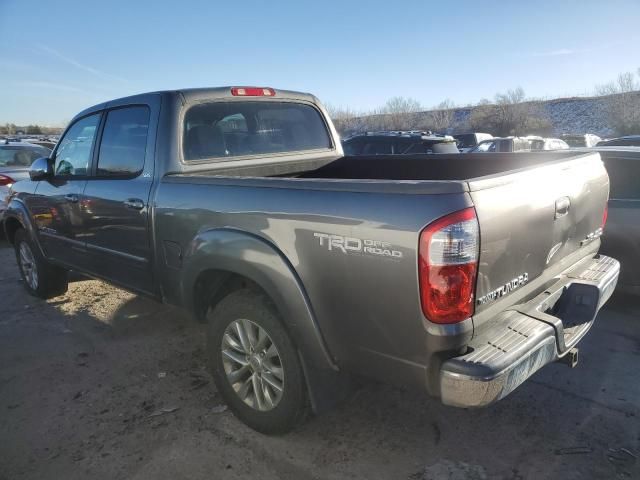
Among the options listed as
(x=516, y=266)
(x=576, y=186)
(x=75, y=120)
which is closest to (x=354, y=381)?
(x=516, y=266)

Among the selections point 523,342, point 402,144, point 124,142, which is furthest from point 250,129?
point 402,144

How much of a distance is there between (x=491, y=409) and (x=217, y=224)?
81.1 inches

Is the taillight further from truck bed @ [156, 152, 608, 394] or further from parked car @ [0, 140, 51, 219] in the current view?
parked car @ [0, 140, 51, 219]

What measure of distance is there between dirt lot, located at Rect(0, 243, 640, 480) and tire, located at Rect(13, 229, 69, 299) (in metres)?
1.27

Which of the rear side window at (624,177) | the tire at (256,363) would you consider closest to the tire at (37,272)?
the tire at (256,363)

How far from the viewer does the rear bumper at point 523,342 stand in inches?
78.0

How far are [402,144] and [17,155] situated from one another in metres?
7.46

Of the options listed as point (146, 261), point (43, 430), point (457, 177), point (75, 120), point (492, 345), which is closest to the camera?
point (492, 345)

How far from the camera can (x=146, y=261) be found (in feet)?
11.3

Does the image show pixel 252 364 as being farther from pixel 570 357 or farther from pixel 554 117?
pixel 554 117

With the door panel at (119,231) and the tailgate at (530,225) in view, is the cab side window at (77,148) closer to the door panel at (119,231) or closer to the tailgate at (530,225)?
the door panel at (119,231)

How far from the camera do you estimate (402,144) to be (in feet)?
32.3

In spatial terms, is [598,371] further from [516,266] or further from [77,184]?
[77,184]

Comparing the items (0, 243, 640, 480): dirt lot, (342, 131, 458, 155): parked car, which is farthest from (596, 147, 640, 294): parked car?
(342, 131, 458, 155): parked car
